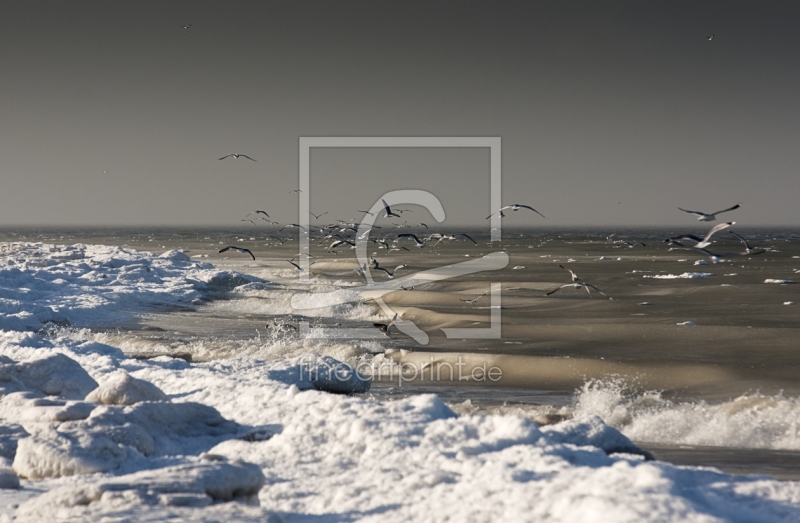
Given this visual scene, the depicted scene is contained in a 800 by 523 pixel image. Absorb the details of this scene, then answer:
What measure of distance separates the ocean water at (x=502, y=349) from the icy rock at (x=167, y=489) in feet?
1.83

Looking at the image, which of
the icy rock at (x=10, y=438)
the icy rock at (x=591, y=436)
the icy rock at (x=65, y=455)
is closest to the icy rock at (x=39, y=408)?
the icy rock at (x=10, y=438)

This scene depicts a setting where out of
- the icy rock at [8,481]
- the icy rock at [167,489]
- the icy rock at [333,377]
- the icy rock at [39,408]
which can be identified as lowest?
the icy rock at [333,377]

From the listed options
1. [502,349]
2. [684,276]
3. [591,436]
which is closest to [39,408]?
[591,436]

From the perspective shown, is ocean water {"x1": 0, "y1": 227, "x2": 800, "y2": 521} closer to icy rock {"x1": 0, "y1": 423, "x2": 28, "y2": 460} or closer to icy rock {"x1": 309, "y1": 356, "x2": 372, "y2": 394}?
icy rock {"x1": 309, "y1": 356, "x2": 372, "y2": 394}

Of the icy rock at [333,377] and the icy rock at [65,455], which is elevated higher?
the icy rock at [65,455]

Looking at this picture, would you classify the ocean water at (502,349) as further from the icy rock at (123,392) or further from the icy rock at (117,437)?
the icy rock at (123,392)

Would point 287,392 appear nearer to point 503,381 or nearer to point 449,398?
point 449,398

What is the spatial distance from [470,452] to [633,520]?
2.36m

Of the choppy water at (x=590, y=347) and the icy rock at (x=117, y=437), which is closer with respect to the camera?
the icy rock at (x=117, y=437)

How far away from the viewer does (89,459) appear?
817 centimetres

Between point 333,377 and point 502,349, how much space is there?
787cm

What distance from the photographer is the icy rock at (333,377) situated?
1373cm

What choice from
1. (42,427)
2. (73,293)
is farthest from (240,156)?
(42,427)

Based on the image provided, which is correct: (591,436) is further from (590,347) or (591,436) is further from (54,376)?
(590,347)
